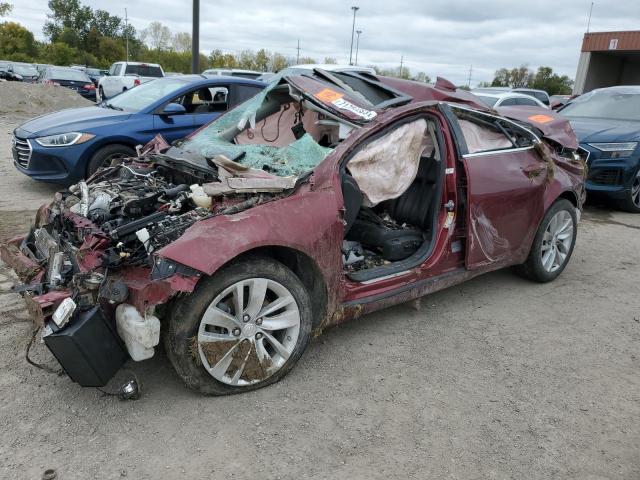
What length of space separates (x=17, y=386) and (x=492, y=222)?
3.37 m

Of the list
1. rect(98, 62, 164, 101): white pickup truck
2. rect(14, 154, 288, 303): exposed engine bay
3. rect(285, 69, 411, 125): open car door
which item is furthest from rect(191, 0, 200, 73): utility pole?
rect(14, 154, 288, 303): exposed engine bay

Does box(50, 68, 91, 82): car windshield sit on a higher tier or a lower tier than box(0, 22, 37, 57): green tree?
lower

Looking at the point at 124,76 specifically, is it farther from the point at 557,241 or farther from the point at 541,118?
the point at 557,241

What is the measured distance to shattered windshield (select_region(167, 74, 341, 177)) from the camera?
3482mm

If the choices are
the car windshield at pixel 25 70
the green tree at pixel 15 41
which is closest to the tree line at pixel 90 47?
the green tree at pixel 15 41

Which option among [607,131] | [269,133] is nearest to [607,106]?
[607,131]

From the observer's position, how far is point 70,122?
6.77 metres

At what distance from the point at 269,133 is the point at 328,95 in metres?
0.77

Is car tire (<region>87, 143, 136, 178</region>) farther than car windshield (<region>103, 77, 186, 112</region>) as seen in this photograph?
No

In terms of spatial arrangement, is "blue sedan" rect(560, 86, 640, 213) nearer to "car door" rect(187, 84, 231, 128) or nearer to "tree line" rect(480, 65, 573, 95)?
"car door" rect(187, 84, 231, 128)

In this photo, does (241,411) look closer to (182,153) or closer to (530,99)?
(182,153)

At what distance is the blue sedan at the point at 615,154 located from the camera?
747 cm

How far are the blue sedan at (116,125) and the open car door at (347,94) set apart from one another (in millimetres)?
2318

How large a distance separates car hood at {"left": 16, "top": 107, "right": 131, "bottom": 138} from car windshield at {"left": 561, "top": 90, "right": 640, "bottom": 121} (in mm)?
7350
